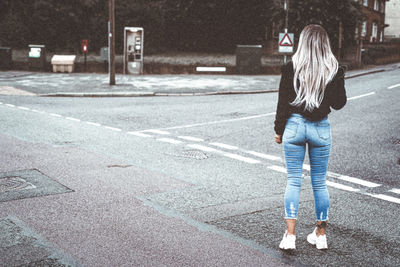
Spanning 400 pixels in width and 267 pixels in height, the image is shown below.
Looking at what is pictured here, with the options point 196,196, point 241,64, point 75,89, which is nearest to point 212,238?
point 196,196

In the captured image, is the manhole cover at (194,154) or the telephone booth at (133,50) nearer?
the manhole cover at (194,154)

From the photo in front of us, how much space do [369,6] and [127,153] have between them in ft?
158

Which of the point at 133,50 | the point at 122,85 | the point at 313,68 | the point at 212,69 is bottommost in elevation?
the point at 122,85

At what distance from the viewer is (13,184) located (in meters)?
6.56

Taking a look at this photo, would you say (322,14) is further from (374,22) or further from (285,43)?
(374,22)

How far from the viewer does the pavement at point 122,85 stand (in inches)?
768

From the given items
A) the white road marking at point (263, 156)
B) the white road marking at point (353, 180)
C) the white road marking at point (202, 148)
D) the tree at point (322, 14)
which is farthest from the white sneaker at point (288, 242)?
the tree at point (322, 14)

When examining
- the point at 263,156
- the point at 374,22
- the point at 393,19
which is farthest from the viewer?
the point at 393,19

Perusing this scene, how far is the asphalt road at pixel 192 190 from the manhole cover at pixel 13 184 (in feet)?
1.44

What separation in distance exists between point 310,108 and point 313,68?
331 mm

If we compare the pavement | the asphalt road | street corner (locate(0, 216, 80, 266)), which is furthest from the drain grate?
the pavement

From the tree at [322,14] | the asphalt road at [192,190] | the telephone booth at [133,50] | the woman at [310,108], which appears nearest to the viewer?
the woman at [310,108]

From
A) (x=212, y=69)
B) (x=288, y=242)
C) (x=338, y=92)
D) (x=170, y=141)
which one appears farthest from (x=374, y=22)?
(x=288, y=242)

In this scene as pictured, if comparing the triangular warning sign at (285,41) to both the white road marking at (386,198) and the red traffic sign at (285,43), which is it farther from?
the white road marking at (386,198)
